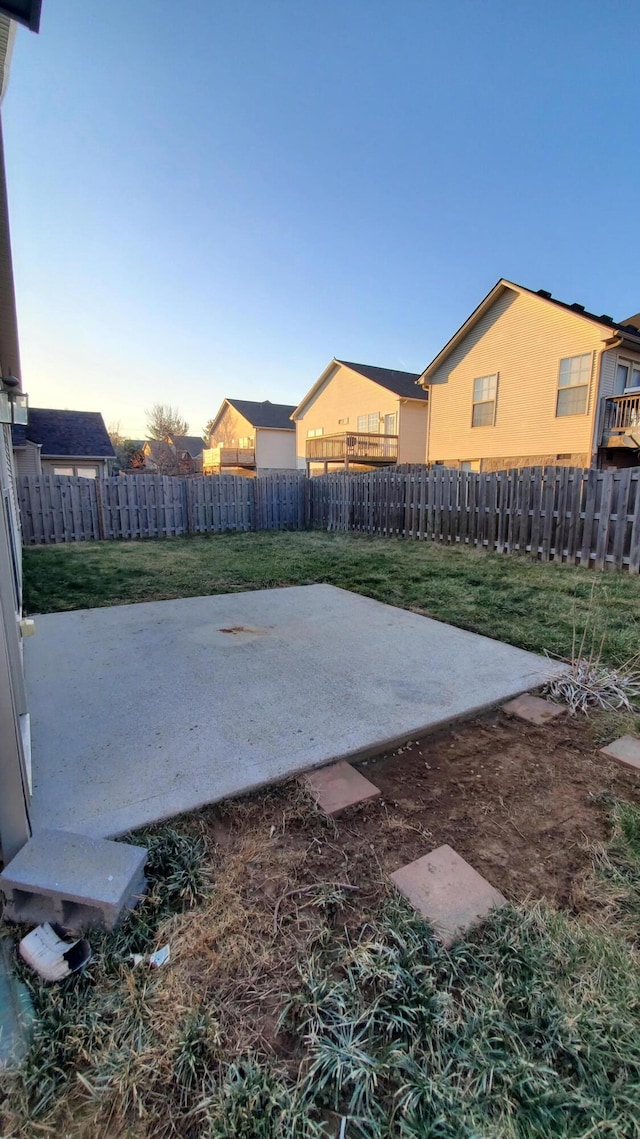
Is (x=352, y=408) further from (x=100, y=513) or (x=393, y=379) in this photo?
(x=100, y=513)

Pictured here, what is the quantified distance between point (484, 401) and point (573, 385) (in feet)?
9.89

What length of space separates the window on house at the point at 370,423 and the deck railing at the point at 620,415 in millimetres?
10389

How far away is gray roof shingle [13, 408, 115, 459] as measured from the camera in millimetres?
19062

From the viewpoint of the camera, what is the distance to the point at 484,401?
16297 millimetres

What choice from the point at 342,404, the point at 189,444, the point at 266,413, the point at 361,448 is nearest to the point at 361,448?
the point at 361,448

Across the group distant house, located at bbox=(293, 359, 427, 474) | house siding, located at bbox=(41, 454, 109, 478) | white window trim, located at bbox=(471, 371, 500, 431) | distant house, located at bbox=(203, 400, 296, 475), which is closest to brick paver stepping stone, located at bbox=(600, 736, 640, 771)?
white window trim, located at bbox=(471, 371, 500, 431)

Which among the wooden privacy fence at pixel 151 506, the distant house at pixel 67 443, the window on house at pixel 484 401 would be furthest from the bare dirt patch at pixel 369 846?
the distant house at pixel 67 443

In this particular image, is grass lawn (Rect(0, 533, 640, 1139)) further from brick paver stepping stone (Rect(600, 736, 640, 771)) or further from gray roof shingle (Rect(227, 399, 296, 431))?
gray roof shingle (Rect(227, 399, 296, 431))

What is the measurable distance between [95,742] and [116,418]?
4981 cm

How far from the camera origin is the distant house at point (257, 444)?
29.1 meters

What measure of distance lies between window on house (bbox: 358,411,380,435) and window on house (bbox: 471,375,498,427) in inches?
244

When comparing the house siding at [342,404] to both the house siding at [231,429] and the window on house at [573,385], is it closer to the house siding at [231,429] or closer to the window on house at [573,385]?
the house siding at [231,429]

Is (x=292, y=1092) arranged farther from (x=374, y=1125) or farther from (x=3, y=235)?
(x=3, y=235)

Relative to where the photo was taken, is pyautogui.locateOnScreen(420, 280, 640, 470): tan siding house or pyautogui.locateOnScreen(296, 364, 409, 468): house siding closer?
pyautogui.locateOnScreen(420, 280, 640, 470): tan siding house
